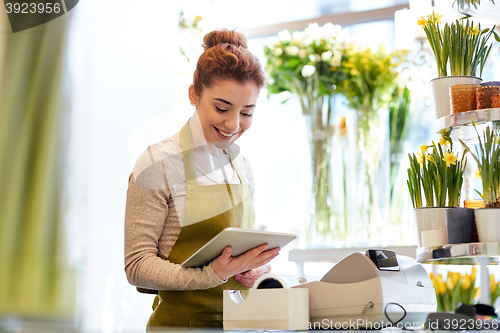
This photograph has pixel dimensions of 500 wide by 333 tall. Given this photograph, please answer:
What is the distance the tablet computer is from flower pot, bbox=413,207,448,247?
10.5 inches

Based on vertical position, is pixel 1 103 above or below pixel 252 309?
above

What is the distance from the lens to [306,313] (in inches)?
32.5

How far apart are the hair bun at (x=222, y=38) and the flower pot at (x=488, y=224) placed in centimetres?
71

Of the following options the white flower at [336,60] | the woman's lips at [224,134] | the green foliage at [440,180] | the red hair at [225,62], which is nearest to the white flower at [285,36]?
the white flower at [336,60]

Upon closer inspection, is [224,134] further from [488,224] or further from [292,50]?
[292,50]

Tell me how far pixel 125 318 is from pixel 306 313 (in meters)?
1.62

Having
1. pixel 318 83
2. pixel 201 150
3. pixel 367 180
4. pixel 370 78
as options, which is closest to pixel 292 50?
pixel 318 83

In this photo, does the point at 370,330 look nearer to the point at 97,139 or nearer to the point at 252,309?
the point at 252,309

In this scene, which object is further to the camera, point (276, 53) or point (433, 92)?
point (276, 53)

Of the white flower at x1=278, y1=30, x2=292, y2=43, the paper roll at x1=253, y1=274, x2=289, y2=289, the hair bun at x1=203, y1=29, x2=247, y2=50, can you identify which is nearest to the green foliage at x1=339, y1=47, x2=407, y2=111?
the white flower at x1=278, y1=30, x2=292, y2=43

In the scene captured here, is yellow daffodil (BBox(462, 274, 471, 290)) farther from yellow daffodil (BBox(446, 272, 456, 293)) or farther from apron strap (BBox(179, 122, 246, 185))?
apron strap (BBox(179, 122, 246, 185))

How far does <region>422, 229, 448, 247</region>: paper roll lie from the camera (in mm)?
916

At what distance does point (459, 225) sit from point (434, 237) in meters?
0.05

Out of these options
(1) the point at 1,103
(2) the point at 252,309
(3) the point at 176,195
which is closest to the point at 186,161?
(3) the point at 176,195
